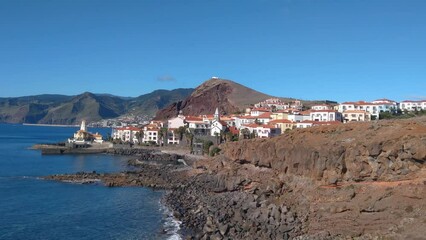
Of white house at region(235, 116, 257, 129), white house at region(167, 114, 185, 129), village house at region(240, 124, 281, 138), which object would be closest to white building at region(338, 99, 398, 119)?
village house at region(240, 124, 281, 138)

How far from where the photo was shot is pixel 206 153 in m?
81.6

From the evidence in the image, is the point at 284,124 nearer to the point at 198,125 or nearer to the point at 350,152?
the point at 198,125

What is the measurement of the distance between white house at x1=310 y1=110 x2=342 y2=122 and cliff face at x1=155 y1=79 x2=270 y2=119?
206ft

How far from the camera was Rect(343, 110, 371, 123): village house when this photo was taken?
79381 mm

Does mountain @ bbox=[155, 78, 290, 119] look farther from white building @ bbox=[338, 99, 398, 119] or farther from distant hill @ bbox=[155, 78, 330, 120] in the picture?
white building @ bbox=[338, 99, 398, 119]

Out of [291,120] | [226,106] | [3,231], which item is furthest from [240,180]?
[226,106]

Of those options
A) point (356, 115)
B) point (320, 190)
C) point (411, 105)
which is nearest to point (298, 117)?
point (356, 115)

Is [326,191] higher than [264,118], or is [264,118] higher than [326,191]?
[264,118]

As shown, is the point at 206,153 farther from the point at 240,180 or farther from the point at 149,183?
the point at 240,180

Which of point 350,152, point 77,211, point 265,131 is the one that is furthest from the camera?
point 265,131

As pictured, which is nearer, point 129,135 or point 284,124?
point 284,124

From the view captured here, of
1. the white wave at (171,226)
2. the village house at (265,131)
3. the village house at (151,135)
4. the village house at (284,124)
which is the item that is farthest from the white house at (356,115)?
the village house at (151,135)

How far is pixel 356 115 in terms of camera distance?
81.1 metres

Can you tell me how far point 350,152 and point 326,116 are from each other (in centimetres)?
4787
